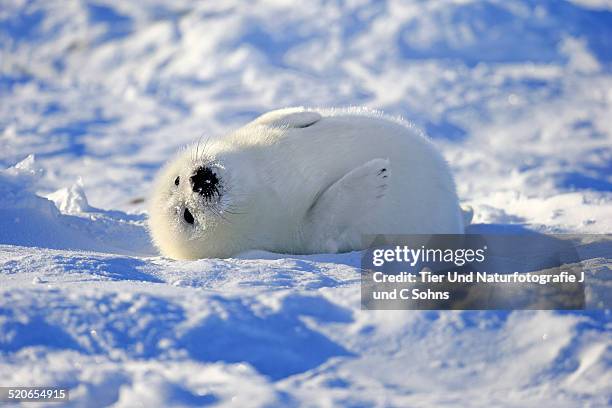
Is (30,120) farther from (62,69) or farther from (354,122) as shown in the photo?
(354,122)

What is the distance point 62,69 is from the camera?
13.0 metres

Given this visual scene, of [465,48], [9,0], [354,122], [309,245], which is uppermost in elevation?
[9,0]

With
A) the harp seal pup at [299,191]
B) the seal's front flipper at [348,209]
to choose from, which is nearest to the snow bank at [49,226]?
the harp seal pup at [299,191]

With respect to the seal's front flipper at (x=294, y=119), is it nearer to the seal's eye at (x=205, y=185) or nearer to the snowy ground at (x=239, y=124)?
the seal's eye at (x=205, y=185)

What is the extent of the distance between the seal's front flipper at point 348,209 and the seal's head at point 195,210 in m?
0.44

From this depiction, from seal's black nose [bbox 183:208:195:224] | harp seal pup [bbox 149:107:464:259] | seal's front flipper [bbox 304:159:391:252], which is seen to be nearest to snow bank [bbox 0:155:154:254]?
harp seal pup [bbox 149:107:464:259]

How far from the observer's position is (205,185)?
3973 millimetres

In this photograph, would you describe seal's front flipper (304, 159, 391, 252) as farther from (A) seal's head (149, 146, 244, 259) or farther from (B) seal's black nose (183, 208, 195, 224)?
(B) seal's black nose (183, 208, 195, 224)

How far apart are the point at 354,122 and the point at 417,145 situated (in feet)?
1.22

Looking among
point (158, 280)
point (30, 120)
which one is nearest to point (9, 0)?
point (30, 120)

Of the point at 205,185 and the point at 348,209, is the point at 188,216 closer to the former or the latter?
the point at 205,185

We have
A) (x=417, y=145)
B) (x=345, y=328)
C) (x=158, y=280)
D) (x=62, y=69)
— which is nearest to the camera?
(x=345, y=328)

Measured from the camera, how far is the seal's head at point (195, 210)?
13.1 ft

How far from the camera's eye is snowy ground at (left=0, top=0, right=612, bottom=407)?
7.94 feet
